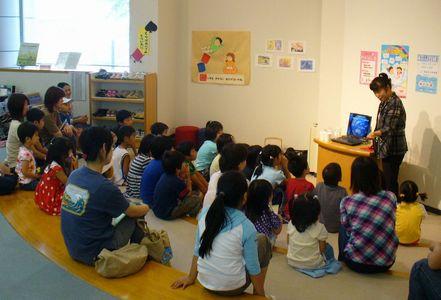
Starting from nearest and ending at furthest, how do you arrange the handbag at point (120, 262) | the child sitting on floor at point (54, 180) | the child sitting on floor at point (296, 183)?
the handbag at point (120, 262) → the child sitting on floor at point (54, 180) → the child sitting on floor at point (296, 183)

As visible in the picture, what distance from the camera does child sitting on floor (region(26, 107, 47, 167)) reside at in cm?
574

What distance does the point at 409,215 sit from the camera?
4898 mm

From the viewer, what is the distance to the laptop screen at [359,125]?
6524 mm

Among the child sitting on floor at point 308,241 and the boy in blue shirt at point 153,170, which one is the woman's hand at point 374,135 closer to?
the child sitting on floor at point 308,241

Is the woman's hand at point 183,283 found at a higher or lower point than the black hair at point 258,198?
lower

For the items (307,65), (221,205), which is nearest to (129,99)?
(307,65)

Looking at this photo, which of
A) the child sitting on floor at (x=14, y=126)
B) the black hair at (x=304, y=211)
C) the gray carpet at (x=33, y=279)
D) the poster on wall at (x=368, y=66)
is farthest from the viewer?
the poster on wall at (x=368, y=66)

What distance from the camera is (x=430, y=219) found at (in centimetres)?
595

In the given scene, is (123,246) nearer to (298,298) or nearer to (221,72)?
(298,298)

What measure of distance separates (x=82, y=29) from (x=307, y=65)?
4.01m

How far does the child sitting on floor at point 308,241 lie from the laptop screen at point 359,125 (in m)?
2.74

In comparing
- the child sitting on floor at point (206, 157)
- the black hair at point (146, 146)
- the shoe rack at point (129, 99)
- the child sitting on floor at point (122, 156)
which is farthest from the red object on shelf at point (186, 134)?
the black hair at point (146, 146)

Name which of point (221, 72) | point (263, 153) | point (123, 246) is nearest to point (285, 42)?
point (221, 72)

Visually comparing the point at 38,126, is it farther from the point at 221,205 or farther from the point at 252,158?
the point at 221,205
